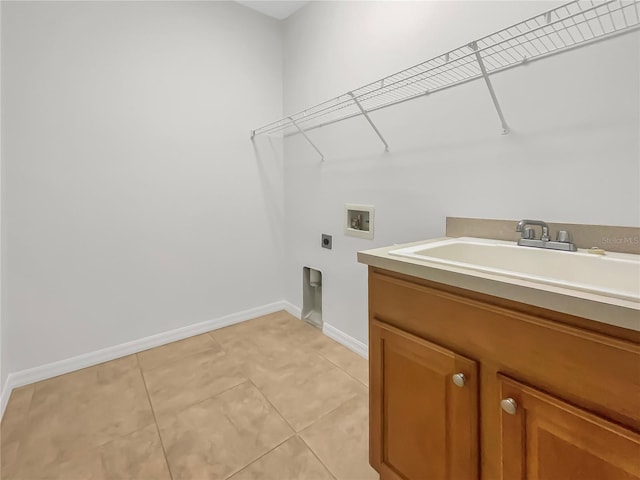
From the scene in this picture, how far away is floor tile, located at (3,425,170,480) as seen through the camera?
1.10 metres

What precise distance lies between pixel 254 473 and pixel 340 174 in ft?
5.36

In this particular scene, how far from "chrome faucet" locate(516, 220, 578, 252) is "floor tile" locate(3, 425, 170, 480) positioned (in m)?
1.59

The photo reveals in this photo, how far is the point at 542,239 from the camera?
107 cm

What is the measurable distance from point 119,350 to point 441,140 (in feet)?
7.51

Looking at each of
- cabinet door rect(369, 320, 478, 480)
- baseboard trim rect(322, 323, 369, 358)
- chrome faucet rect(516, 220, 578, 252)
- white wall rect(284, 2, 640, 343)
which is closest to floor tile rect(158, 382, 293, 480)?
cabinet door rect(369, 320, 478, 480)

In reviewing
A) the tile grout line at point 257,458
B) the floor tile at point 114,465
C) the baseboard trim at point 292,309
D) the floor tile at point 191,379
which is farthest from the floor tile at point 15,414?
the baseboard trim at point 292,309

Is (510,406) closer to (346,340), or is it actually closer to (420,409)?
(420,409)

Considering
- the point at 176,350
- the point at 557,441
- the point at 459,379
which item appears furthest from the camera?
the point at 176,350

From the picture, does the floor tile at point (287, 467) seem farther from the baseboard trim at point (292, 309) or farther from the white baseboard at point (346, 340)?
the baseboard trim at point (292, 309)

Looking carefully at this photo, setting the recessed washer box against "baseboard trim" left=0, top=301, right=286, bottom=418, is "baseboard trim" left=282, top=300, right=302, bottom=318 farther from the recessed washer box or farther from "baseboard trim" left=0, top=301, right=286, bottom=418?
the recessed washer box

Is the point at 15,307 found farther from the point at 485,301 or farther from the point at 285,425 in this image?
the point at 485,301

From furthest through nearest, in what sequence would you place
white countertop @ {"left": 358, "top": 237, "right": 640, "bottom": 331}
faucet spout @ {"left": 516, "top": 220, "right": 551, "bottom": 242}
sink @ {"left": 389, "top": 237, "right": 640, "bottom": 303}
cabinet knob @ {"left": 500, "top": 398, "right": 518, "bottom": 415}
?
faucet spout @ {"left": 516, "top": 220, "right": 551, "bottom": 242} < sink @ {"left": 389, "top": 237, "right": 640, "bottom": 303} < cabinet knob @ {"left": 500, "top": 398, "right": 518, "bottom": 415} < white countertop @ {"left": 358, "top": 237, "right": 640, "bottom": 331}

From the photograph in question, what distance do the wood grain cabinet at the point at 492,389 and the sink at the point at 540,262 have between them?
0.08m

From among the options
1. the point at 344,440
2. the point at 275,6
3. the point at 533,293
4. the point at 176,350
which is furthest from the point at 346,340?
the point at 275,6
